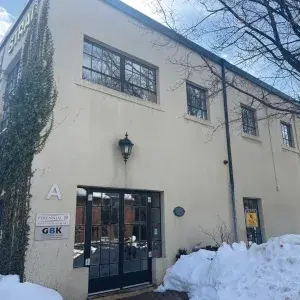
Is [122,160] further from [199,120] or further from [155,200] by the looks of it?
[199,120]

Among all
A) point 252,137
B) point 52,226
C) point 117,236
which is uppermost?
point 252,137

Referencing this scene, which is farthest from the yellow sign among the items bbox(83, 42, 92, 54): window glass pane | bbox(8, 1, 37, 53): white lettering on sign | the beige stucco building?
bbox(8, 1, 37, 53): white lettering on sign

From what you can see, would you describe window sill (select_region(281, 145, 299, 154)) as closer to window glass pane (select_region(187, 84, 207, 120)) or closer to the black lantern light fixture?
window glass pane (select_region(187, 84, 207, 120))

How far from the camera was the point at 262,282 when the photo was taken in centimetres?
459

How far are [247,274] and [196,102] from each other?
18.9 ft

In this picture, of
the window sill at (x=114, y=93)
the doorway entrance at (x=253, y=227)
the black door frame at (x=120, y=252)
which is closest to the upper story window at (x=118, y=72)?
A: the window sill at (x=114, y=93)

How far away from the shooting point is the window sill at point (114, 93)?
653cm

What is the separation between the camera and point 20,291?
167 inches

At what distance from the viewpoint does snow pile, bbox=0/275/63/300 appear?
4.11 meters

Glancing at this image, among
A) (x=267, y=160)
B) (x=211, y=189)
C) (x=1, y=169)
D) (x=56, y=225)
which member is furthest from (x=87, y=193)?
(x=267, y=160)

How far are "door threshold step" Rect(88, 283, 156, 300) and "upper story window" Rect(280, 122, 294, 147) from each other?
371 inches

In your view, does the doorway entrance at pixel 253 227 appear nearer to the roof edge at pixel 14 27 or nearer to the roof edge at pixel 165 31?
the roof edge at pixel 165 31

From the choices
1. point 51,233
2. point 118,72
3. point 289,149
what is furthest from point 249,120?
point 51,233

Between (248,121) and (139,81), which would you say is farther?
(248,121)
